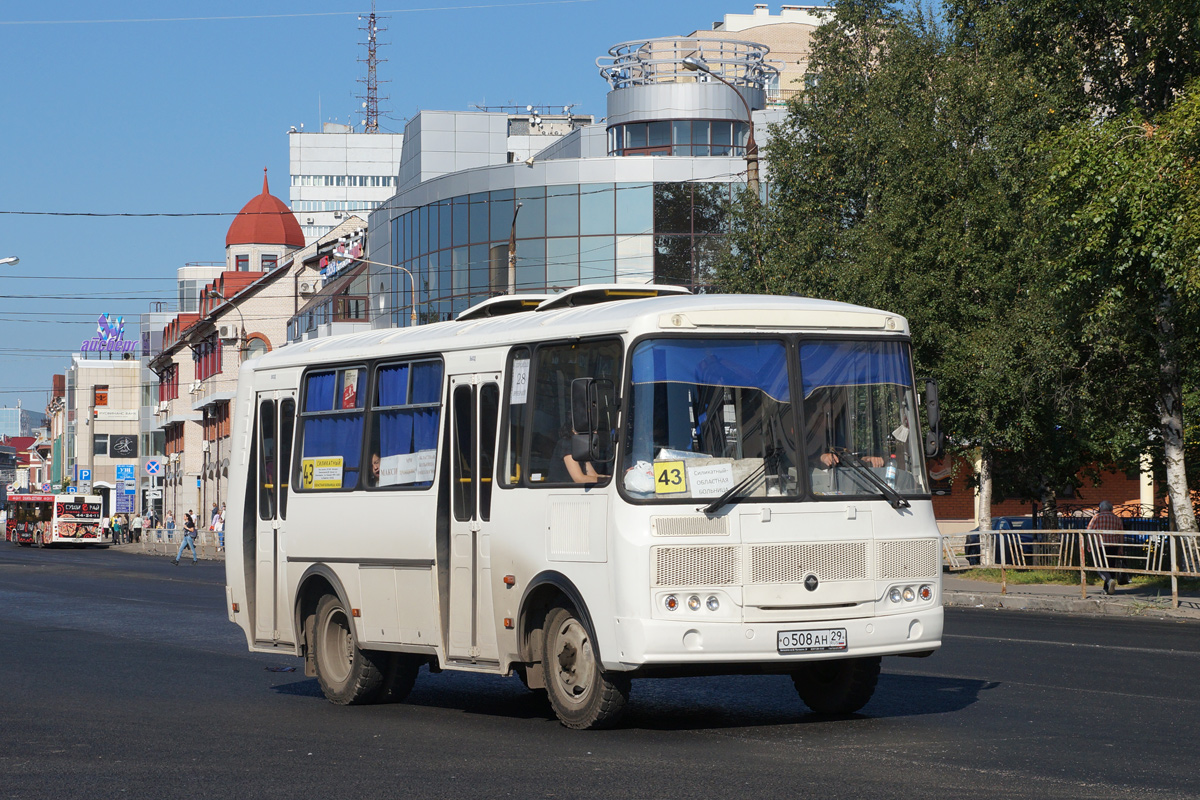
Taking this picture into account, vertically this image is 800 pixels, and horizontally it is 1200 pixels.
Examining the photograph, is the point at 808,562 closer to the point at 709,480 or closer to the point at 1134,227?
the point at 709,480

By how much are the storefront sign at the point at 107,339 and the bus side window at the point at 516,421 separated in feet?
431

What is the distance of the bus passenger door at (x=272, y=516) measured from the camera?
13.7 metres

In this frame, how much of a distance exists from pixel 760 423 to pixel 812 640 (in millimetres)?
1408

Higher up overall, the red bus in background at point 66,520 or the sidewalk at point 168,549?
the red bus in background at point 66,520

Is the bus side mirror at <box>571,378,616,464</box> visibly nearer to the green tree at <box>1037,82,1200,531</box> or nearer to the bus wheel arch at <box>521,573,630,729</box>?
the bus wheel arch at <box>521,573,630,729</box>

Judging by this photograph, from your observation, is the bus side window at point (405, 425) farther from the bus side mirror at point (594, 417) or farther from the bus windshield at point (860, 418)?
the bus windshield at point (860, 418)

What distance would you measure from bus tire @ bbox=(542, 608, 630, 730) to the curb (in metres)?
13.5

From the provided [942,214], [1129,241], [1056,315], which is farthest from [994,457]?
[1129,241]

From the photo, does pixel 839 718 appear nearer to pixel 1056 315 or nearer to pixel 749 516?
pixel 749 516

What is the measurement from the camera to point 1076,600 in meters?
23.7

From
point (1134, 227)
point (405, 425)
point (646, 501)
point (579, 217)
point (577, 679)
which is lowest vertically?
point (577, 679)

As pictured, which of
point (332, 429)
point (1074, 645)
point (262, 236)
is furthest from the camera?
point (262, 236)

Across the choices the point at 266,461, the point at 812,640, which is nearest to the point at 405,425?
the point at 266,461

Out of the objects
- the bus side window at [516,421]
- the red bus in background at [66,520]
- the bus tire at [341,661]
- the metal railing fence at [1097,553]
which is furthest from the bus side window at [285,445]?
the red bus in background at [66,520]
